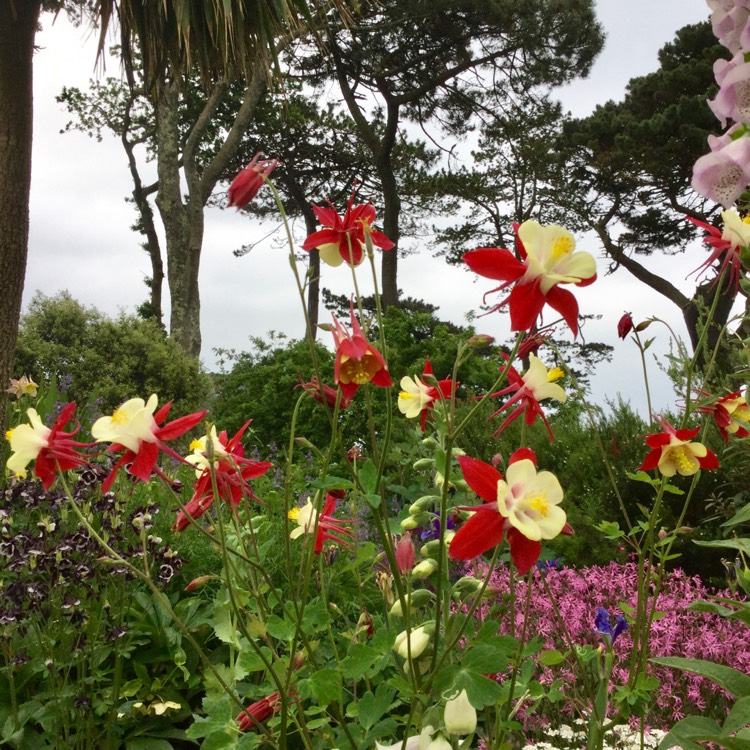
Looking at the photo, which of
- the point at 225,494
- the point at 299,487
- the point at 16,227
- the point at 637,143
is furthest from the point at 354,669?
the point at 637,143

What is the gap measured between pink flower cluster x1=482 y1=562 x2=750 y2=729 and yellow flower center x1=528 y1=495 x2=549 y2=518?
116 centimetres

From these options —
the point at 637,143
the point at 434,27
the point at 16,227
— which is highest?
the point at 434,27

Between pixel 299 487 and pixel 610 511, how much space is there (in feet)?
5.54

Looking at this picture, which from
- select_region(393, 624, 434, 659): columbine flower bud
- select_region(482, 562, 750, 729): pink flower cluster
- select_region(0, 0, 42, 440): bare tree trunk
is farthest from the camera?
select_region(0, 0, 42, 440): bare tree trunk

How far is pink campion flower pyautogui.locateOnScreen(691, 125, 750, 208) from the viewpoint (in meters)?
1.14

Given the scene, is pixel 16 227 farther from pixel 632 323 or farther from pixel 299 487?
pixel 632 323

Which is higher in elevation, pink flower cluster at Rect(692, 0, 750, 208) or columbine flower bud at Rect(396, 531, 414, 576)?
pink flower cluster at Rect(692, 0, 750, 208)

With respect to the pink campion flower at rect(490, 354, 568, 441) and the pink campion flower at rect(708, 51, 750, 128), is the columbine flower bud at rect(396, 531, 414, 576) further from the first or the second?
the pink campion flower at rect(708, 51, 750, 128)

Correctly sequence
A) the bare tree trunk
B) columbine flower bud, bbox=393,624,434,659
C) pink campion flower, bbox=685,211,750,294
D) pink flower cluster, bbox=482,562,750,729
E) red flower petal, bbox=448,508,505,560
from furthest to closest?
the bare tree trunk < pink flower cluster, bbox=482,562,750,729 < pink campion flower, bbox=685,211,750,294 < columbine flower bud, bbox=393,624,434,659 < red flower petal, bbox=448,508,505,560

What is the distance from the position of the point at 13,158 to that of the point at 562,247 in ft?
20.4

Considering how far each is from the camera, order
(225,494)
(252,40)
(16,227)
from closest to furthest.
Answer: (225,494) → (16,227) → (252,40)

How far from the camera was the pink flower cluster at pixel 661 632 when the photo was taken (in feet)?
6.42

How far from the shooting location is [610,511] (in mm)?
4242

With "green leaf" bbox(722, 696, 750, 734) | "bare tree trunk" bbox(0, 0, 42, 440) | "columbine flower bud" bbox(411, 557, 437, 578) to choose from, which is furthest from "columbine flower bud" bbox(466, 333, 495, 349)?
"bare tree trunk" bbox(0, 0, 42, 440)
